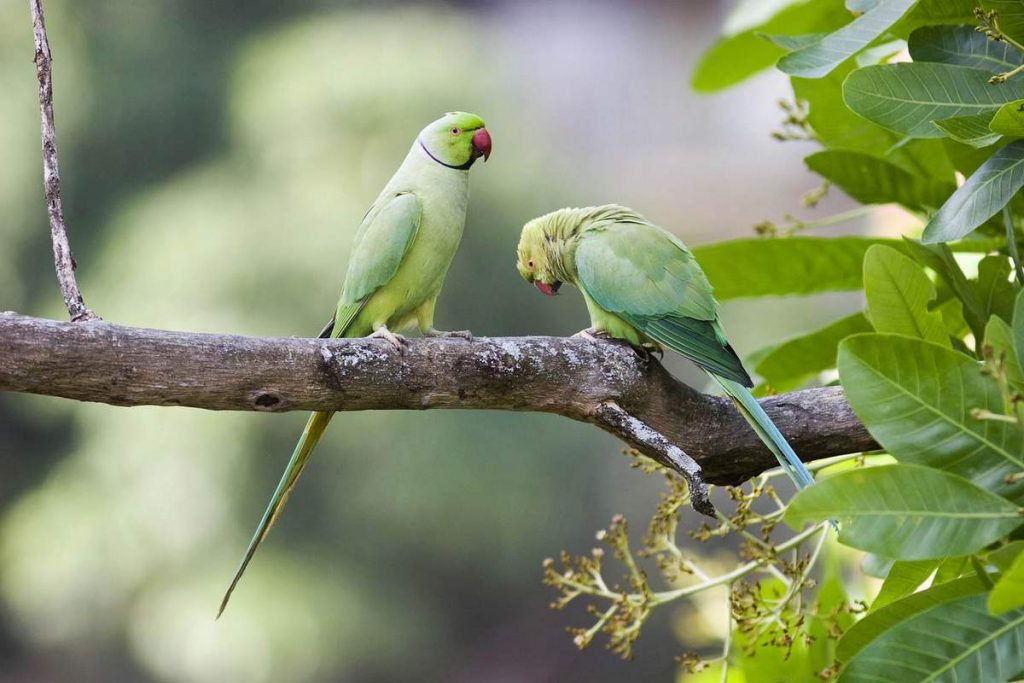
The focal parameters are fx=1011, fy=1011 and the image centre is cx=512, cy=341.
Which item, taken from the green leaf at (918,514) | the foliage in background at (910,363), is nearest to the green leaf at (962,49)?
the foliage in background at (910,363)

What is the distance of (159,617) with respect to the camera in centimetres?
404

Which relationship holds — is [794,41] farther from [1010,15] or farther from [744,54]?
[744,54]

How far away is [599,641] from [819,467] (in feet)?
13.6

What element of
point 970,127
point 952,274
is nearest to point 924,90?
point 970,127

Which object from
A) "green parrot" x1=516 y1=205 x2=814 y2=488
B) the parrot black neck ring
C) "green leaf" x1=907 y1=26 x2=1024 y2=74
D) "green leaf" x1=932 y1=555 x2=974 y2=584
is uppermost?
"green leaf" x1=907 y1=26 x2=1024 y2=74

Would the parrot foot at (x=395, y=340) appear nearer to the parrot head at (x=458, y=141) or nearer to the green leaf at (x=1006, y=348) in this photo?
the parrot head at (x=458, y=141)

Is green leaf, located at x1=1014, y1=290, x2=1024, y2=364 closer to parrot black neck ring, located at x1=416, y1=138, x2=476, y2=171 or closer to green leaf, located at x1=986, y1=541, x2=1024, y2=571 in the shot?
green leaf, located at x1=986, y1=541, x2=1024, y2=571

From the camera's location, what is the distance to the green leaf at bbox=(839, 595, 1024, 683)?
710mm

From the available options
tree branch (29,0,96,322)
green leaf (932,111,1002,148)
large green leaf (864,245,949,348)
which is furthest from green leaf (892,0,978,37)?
tree branch (29,0,96,322)

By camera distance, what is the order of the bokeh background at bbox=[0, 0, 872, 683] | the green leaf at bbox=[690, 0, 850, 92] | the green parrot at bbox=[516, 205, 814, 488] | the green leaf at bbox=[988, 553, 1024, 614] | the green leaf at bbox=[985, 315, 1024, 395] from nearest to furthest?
the green leaf at bbox=[988, 553, 1024, 614], the green leaf at bbox=[985, 315, 1024, 395], the green parrot at bbox=[516, 205, 814, 488], the green leaf at bbox=[690, 0, 850, 92], the bokeh background at bbox=[0, 0, 872, 683]

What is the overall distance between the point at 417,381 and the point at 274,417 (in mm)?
3293

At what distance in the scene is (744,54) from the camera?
1398mm

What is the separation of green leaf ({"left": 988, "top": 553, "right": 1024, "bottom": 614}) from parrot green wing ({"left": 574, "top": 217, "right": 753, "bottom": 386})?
0.45 m

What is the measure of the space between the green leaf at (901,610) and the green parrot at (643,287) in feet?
0.81
